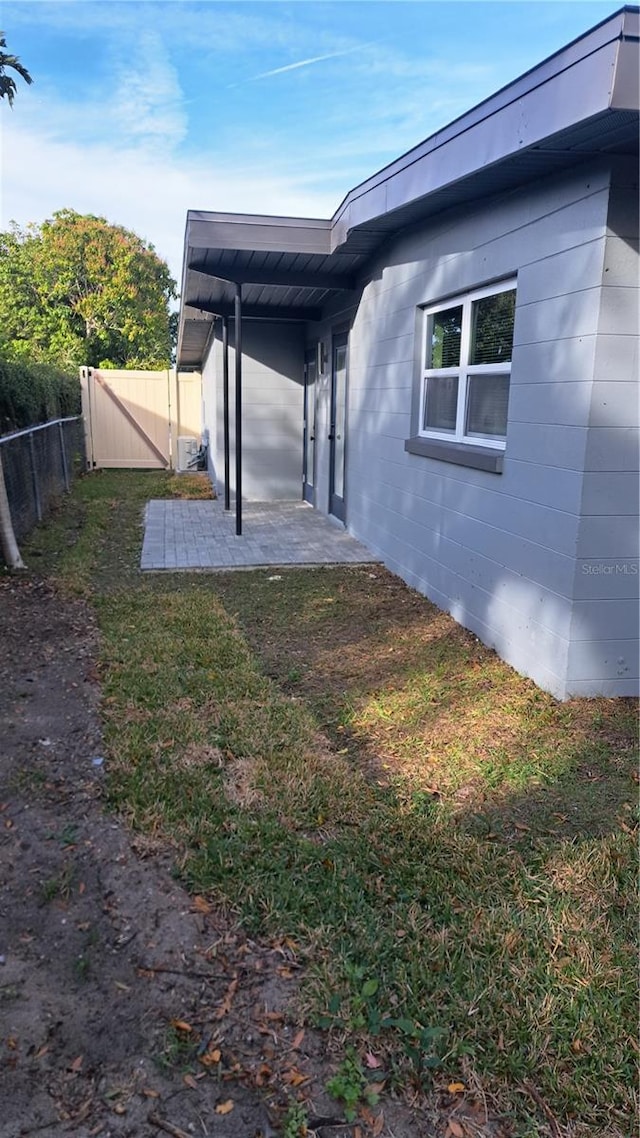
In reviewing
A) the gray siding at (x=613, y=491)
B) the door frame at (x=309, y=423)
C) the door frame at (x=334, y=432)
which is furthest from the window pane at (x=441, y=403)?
the door frame at (x=309, y=423)

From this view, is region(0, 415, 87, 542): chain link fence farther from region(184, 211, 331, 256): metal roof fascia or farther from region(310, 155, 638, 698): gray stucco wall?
region(310, 155, 638, 698): gray stucco wall

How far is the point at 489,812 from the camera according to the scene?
2.95m

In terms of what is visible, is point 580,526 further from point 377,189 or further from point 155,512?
point 155,512

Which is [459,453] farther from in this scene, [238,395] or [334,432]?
[334,432]

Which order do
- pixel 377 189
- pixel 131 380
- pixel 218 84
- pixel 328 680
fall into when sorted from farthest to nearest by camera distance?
pixel 131 380
pixel 218 84
pixel 377 189
pixel 328 680

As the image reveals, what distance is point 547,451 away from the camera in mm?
4004

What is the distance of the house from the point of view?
3482 millimetres

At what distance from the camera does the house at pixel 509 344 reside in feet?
11.4

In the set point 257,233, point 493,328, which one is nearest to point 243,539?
point 257,233

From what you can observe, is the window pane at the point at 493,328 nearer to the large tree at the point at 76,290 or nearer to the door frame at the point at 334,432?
the door frame at the point at 334,432

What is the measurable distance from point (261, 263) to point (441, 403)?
9.53 ft

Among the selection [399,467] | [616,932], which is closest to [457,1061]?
[616,932]

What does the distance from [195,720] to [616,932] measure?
6.95 feet

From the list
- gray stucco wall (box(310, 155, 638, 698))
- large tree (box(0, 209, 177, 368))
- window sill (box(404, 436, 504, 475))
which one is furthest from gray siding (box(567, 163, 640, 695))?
large tree (box(0, 209, 177, 368))
